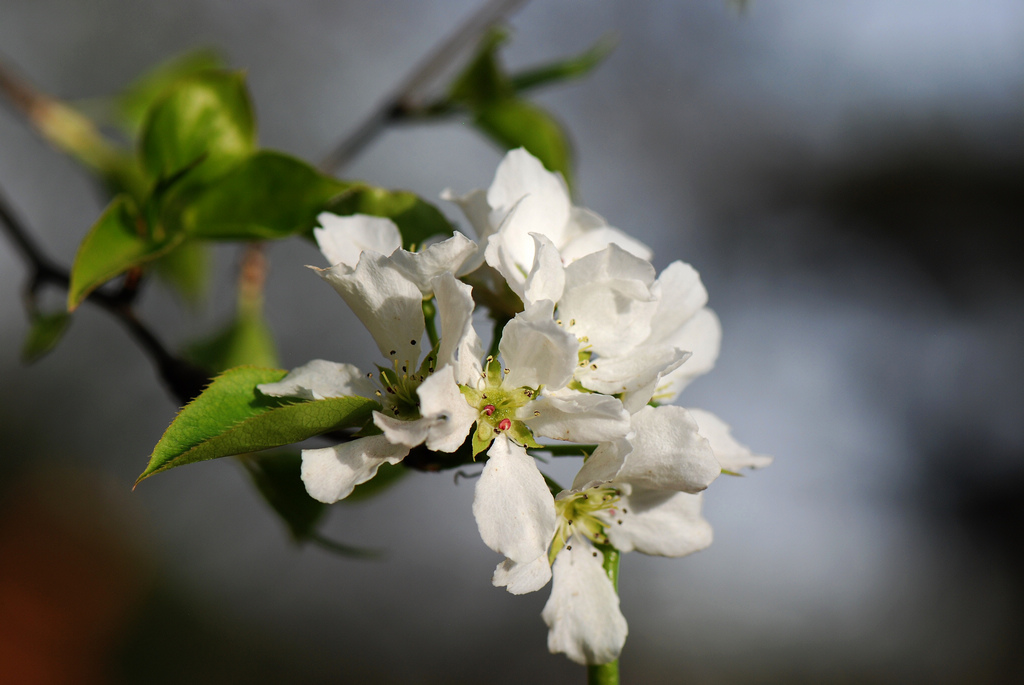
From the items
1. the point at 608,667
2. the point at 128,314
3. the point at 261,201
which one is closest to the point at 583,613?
the point at 608,667

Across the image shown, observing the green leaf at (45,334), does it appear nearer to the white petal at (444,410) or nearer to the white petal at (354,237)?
the white petal at (354,237)

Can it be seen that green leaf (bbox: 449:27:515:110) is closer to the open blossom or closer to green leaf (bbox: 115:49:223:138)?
the open blossom

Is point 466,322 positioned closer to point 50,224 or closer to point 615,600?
point 615,600

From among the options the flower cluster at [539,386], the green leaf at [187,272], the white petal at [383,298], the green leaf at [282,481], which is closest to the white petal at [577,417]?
the flower cluster at [539,386]

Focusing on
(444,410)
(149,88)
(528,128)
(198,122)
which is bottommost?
(444,410)

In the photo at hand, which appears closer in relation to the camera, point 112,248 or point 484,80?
point 112,248

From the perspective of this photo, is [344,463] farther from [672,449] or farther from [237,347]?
[237,347]

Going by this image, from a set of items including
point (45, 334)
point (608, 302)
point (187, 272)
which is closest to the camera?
point (608, 302)
